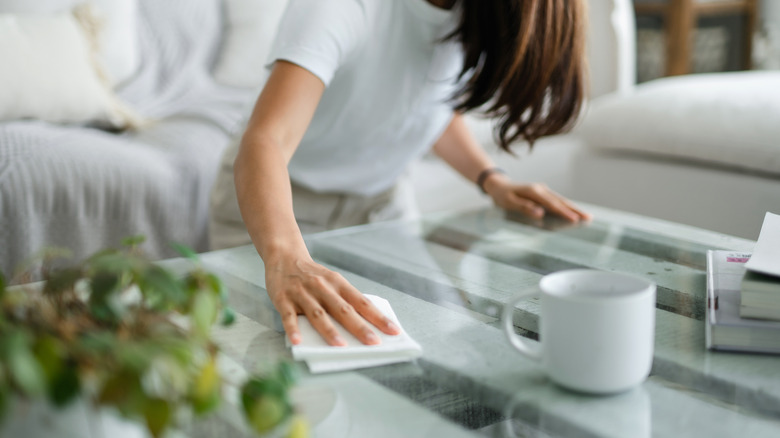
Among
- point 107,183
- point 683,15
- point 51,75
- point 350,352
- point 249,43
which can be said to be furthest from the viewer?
point 683,15

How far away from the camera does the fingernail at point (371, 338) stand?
65 centimetres

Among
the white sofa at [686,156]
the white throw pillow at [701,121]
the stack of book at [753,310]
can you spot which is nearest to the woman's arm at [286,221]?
the stack of book at [753,310]

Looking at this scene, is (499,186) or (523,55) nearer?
(523,55)

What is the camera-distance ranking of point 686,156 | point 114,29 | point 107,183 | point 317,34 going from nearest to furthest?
point 317,34 < point 107,183 < point 686,156 < point 114,29

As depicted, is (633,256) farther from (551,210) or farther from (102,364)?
(102,364)

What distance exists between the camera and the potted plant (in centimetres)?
36

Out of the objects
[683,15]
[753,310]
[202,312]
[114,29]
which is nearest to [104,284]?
[202,312]

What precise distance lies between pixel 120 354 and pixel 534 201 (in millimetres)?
914

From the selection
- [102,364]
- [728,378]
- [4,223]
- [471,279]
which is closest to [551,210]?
[471,279]

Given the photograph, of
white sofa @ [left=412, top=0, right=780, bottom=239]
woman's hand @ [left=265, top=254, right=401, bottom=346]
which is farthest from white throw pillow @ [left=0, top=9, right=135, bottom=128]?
woman's hand @ [left=265, top=254, right=401, bottom=346]

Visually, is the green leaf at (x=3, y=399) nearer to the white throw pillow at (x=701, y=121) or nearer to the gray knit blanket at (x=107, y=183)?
the gray knit blanket at (x=107, y=183)

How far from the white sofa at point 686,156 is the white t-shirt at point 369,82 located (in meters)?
0.60

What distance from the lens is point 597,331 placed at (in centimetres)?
53

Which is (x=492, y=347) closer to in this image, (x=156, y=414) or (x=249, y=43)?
(x=156, y=414)
